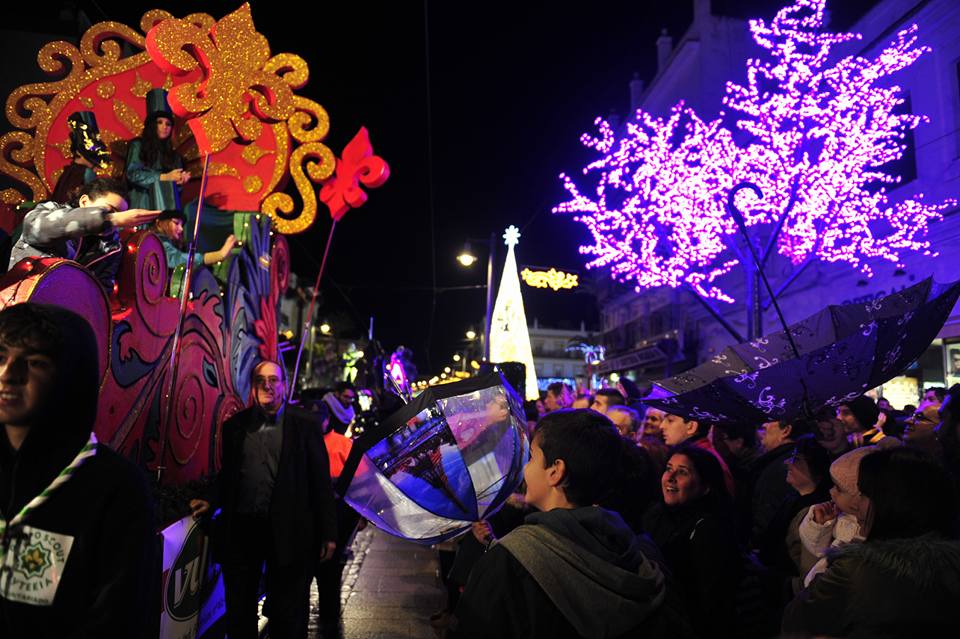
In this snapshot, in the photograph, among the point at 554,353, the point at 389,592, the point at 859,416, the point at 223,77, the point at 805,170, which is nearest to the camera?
the point at 223,77

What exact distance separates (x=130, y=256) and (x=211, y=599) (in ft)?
8.70

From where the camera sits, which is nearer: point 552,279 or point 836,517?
point 836,517

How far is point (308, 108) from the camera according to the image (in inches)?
253

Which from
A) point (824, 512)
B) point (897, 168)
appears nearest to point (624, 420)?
point (824, 512)

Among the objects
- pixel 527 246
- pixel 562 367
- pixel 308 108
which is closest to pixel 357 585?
pixel 308 108

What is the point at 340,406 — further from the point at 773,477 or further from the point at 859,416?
the point at 859,416

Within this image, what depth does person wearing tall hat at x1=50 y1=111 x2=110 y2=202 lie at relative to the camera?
4.71m

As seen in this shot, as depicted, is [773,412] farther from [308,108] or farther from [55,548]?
[308,108]

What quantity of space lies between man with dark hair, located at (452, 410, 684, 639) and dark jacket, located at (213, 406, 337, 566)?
2.84 m

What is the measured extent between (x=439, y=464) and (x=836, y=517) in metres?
2.09

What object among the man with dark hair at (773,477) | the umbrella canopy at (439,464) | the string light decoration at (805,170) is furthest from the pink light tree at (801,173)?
the umbrella canopy at (439,464)

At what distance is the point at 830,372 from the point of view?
330 centimetres

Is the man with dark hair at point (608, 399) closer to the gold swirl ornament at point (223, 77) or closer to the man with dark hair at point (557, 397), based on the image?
the man with dark hair at point (557, 397)

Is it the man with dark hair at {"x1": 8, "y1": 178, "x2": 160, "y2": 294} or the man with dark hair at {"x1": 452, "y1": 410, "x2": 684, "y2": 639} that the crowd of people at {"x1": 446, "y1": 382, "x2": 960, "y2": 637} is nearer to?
the man with dark hair at {"x1": 452, "y1": 410, "x2": 684, "y2": 639}
